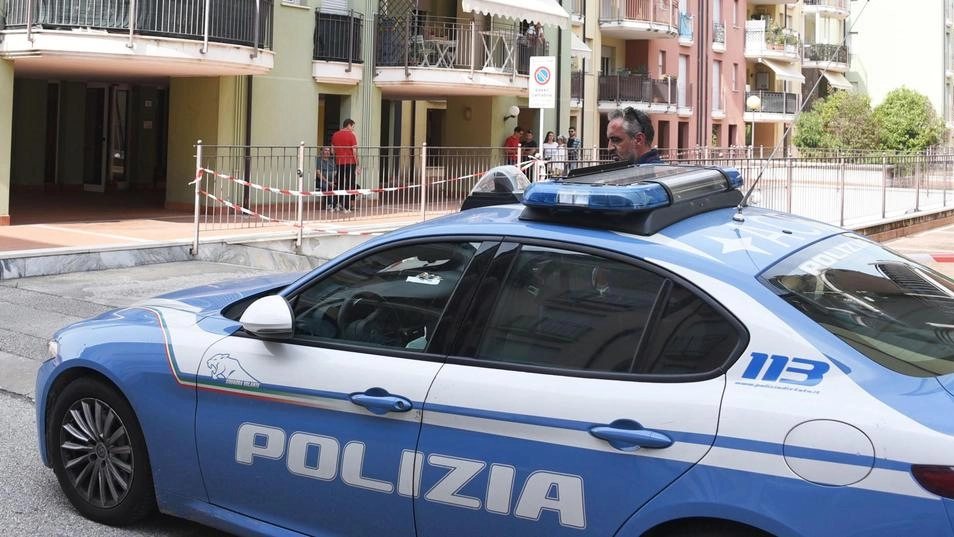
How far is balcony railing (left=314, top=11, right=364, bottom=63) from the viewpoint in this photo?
82.1 ft

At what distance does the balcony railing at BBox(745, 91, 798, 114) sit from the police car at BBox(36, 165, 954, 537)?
54.8m

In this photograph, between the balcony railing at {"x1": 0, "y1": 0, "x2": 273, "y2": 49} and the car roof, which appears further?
the balcony railing at {"x1": 0, "y1": 0, "x2": 273, "y2": 49}

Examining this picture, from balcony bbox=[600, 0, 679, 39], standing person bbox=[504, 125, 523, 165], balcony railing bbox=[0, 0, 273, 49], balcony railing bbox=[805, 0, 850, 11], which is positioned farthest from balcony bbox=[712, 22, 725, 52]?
balcony railing bbox=[0, 0, 273, 49]

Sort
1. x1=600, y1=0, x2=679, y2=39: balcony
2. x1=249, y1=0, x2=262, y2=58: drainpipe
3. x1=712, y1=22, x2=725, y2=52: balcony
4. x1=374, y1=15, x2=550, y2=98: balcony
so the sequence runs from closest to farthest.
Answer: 1. x1=249, y1=0, x2=262, y2=58: drainpipe
2. x1=374, y1=15, x2=550, y2=98: balcony
3. x1=600, y1=0, x2=679, y2=39: balcony
4. x1=712, y1=22, x2=725, y2=52: balcony

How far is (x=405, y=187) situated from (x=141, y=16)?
523cm

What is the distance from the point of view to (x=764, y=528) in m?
3.30

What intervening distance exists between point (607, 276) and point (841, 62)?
6232 centimetres

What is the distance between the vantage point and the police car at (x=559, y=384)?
3.34 m

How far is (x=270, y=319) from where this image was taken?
4.42 m

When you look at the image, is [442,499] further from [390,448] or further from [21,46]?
[21,46]

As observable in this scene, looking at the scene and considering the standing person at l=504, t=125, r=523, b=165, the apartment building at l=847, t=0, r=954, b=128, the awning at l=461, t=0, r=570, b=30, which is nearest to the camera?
the awning at l=461, t=0, r=570, b=30

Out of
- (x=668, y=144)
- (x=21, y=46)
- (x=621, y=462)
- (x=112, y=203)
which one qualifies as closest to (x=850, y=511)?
(x=621, y=462)

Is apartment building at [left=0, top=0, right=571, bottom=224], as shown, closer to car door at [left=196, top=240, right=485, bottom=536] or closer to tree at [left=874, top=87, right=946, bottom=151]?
car door at [left=196, top=240, right=485, bottom=536]

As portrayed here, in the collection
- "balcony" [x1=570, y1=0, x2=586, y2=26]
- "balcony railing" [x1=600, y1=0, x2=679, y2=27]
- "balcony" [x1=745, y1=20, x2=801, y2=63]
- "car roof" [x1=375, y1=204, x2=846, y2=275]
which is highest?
"balcony" [x1=745, y1=20, x2=801, y2=63]
